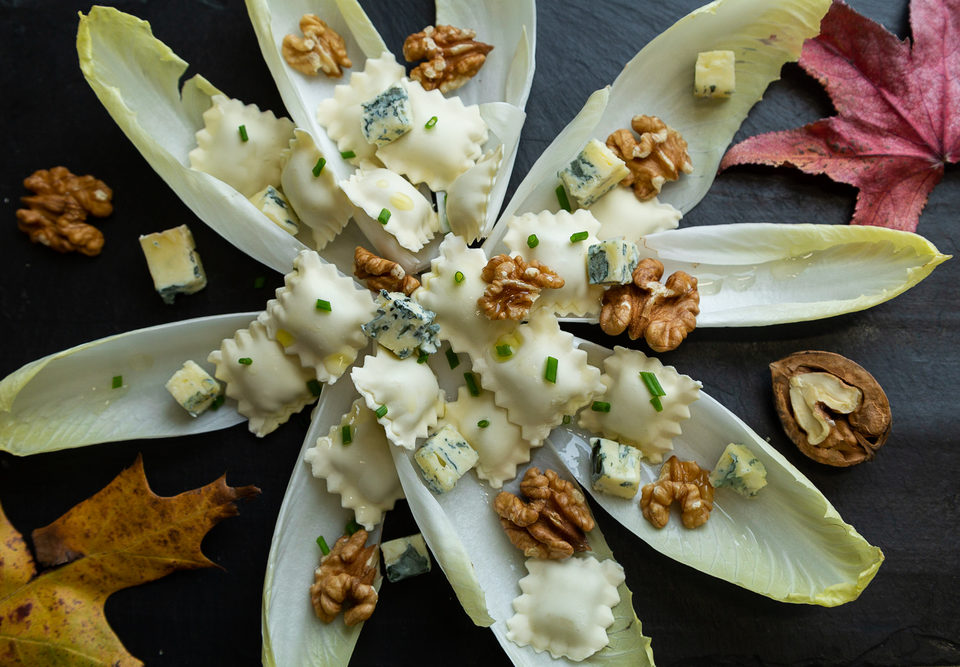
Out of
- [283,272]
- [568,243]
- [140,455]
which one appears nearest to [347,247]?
[283,272]

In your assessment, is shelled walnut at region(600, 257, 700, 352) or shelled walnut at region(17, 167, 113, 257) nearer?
shelled walnut at region(600, 257, 700, 352)

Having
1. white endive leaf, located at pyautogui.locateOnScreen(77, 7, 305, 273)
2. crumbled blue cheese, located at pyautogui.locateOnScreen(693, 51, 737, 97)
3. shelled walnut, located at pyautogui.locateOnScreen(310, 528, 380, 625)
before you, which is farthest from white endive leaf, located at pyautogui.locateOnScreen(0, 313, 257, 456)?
crumbled blue cheese, located at pyautogui.locateOnScreen(693, 51, 737, 97)

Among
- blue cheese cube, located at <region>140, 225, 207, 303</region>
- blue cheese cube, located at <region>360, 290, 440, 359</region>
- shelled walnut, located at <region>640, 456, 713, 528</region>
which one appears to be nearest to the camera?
blue cheese cube, located at <region>360, 290, 440, 359</region>

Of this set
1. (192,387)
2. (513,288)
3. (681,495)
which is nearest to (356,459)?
(192,387)

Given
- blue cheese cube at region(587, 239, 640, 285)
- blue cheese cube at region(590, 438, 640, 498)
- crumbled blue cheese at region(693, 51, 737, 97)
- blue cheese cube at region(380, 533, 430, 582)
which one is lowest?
blue cheese cube at region(380, 533, 430, 582)

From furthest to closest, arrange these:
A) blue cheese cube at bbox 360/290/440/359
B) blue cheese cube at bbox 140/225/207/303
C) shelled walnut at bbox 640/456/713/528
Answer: blue cheese cube at bbox 140/225/207/303 < shelled walnut at bbox 640/456/713/528 < blue cheese cube at bbox 360/290/440/359

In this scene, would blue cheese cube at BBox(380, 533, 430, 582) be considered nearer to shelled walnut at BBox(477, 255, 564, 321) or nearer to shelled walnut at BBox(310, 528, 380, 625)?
shelled walnut at BBox(310, 528, 380, 625)

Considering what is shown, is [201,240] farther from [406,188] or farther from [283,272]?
[406,188]
